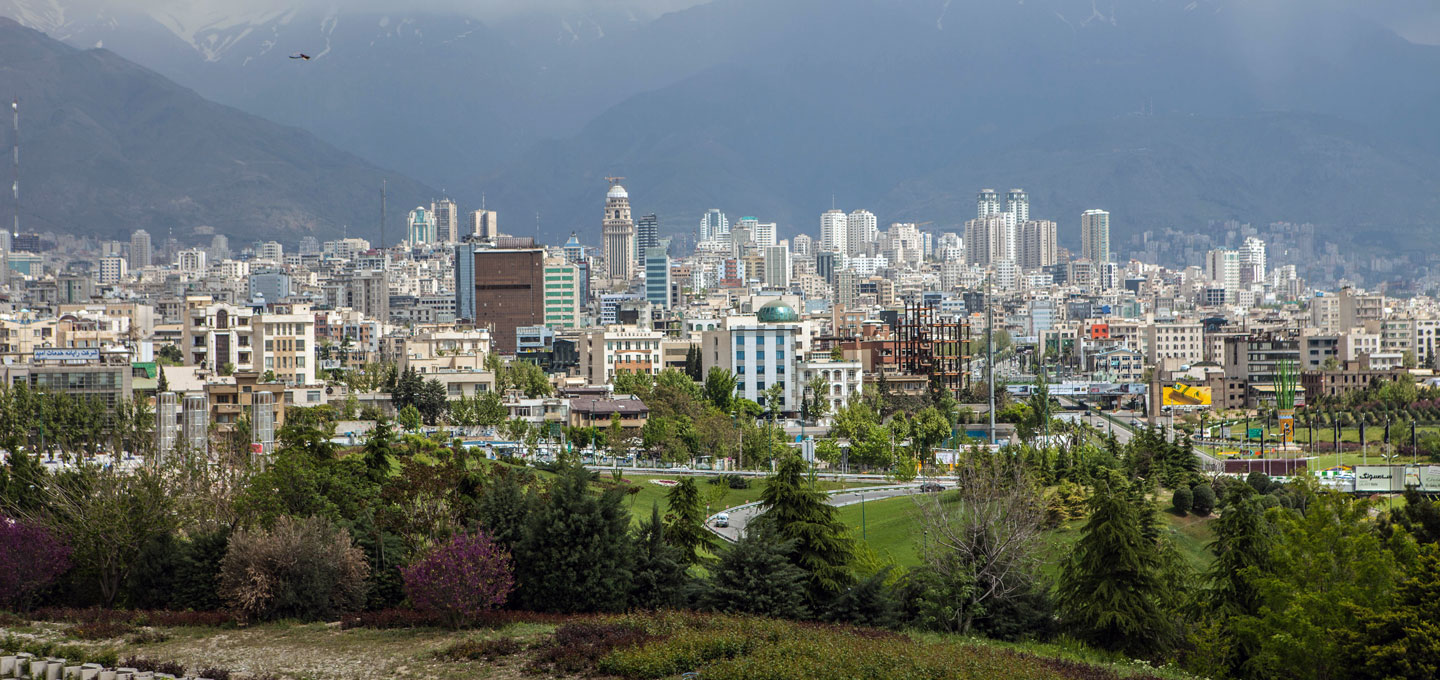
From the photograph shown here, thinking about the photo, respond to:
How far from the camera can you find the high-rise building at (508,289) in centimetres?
12375

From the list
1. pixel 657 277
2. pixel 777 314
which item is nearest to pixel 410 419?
pixel 777 314

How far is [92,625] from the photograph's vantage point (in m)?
22.3

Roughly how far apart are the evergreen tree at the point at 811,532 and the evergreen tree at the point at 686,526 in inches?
110

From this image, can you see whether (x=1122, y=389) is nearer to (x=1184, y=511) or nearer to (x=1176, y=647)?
(x=1184, y=511)

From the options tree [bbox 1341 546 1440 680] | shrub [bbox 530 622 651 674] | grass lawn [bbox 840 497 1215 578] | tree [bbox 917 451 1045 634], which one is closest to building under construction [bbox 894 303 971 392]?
grass lawn [bbox 840 497 1215 578]

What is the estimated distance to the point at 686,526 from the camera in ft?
97.1

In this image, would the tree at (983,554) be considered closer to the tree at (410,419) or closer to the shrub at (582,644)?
the shrub at (582,644)

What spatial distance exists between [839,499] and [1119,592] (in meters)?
23.8

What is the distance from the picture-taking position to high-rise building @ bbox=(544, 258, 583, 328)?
13000 centimetres

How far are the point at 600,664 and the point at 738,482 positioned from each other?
30.8 m

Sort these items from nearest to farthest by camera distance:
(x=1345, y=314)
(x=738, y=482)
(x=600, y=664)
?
(x=600, y=664) < (x=738, y=482) < (x=1345, y=314)

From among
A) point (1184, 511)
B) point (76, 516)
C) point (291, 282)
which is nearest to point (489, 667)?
point (76, 516)

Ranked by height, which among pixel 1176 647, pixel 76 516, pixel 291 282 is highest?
pixel 291 282

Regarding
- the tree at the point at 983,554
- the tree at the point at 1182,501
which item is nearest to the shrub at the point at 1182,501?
the tree at the point at 1182,501
